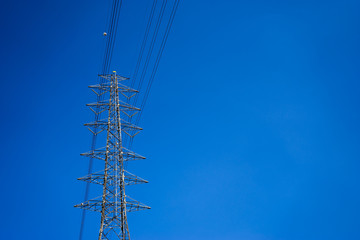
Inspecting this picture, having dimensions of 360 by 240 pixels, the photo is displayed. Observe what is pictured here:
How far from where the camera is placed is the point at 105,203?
17594 millimetres

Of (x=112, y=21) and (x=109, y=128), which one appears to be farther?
(x=109, y=128)

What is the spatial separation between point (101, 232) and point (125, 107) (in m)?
9.09

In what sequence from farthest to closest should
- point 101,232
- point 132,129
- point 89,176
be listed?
point 132,129
point 89,176
point 101,232

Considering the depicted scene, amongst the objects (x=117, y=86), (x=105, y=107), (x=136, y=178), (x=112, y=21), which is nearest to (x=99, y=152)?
(x=136, y=178)

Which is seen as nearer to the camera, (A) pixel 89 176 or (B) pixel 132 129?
(A) pixel 89 176

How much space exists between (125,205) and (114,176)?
6.42 feet

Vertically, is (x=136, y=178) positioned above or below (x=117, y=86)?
below

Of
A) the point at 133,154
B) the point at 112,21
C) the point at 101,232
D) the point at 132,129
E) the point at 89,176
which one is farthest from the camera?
the point at 132,129

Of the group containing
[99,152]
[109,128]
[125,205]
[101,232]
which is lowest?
[101,232]

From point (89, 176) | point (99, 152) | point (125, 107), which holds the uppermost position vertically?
point (125, 107)

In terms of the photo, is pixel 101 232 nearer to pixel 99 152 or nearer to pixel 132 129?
pixel 99 152

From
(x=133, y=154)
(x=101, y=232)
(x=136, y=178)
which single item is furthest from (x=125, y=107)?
(x=101, y=232)

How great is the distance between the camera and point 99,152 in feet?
63.6

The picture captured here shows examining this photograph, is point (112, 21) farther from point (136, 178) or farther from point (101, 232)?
point (101, 232)
